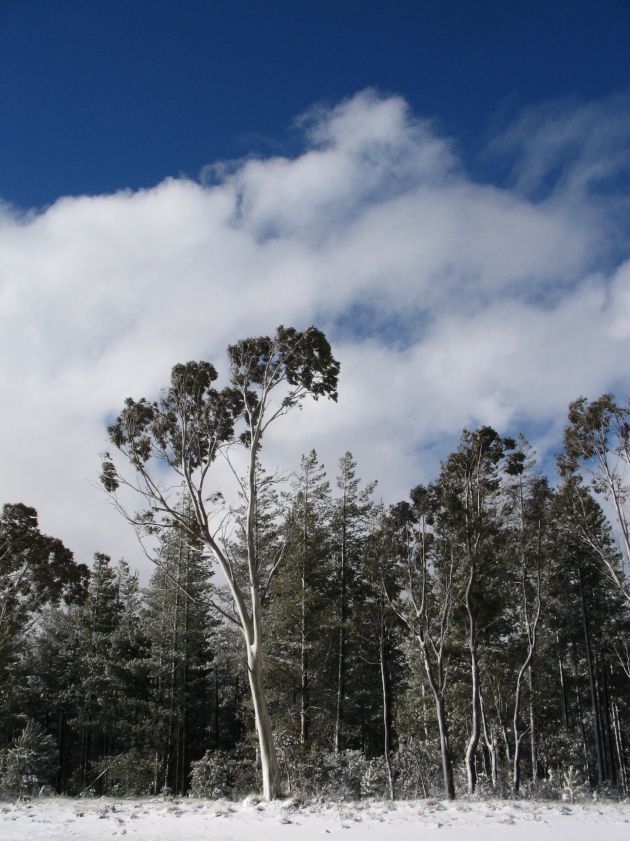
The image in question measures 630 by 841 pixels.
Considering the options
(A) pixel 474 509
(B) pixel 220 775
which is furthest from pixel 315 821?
(B) pixel 220 775

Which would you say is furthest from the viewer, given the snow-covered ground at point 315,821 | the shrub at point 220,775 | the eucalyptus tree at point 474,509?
the shrub at point 220,775

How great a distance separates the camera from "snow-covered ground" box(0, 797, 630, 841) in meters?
8.48

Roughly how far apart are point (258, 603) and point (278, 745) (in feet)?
38.9

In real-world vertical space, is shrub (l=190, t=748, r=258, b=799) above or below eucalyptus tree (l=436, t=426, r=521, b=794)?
below

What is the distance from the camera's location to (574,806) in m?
11.6

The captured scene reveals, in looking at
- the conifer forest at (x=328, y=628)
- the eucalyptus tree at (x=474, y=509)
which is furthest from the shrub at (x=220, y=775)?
the eucalyptus tree at (x=474, y=509)

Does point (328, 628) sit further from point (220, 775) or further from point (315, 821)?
point (315, 821)

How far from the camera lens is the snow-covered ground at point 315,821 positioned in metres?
8.48

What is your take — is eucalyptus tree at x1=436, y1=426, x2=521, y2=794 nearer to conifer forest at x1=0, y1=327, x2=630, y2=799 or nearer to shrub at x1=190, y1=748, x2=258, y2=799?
conifer forest at x1=0, y1=327, x2=630, y2=799

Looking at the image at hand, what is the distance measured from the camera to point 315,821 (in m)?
9.58

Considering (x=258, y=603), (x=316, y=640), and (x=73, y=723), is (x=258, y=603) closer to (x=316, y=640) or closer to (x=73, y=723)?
(x=316, y=640)

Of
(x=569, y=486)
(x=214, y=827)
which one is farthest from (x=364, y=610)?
(x=214, y=827)

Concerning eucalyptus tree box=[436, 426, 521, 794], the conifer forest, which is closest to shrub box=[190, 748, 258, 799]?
the conifer forest

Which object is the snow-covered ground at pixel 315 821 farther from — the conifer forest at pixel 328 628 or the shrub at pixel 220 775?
the shrub at pixel 220 775
